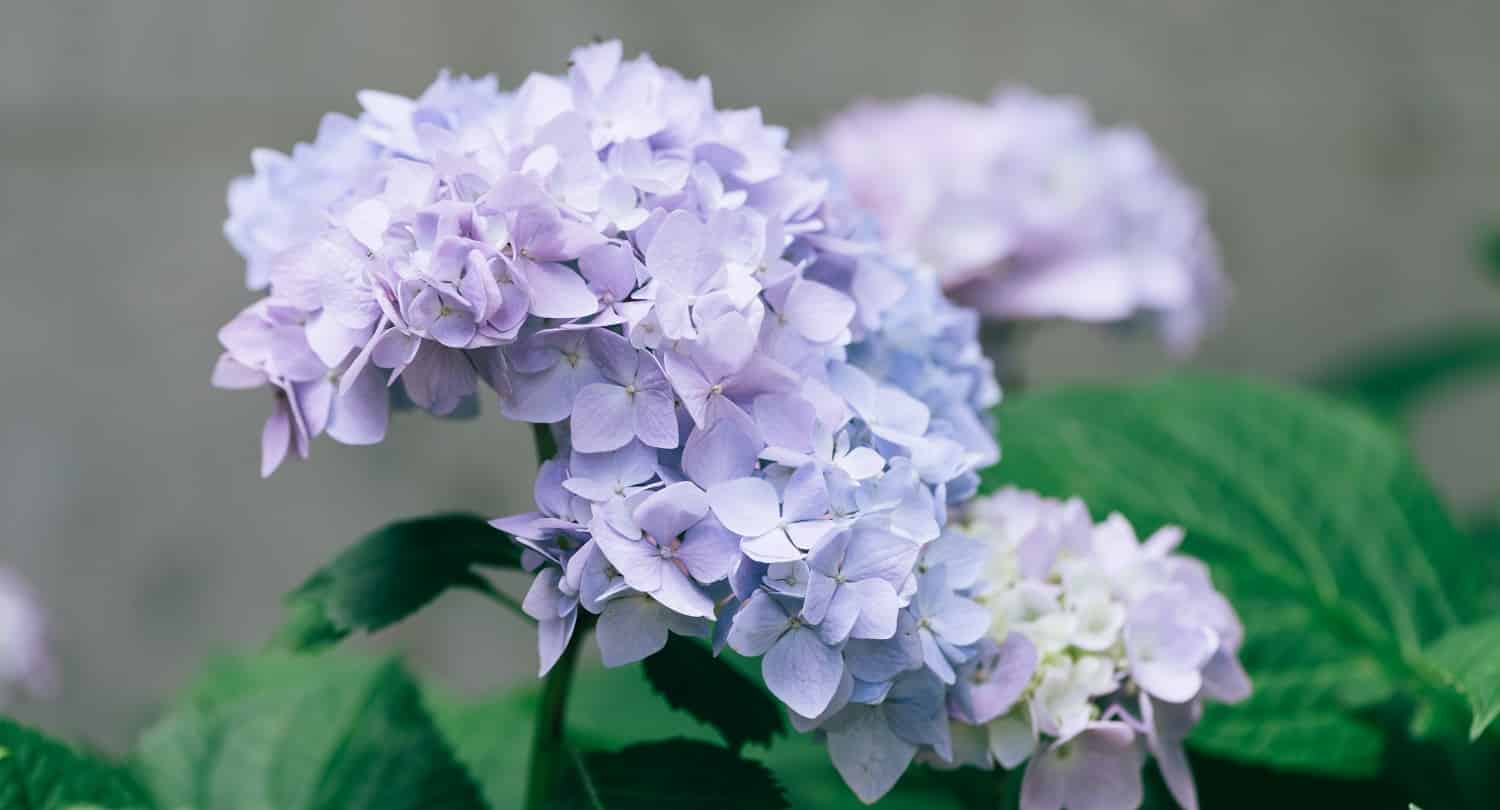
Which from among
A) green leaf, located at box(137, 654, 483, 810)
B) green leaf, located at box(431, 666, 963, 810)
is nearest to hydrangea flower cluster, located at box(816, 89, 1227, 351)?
green leaf, located at box(431, 666, 963, 810)

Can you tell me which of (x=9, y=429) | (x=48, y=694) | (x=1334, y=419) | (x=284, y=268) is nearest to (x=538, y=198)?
(x=284, y=268)

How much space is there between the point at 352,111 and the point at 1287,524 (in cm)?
121

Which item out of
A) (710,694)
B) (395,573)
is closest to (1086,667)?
(710,694)

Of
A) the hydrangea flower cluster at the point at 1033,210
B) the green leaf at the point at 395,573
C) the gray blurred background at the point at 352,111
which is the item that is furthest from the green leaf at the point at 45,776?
the gray blurred background at the point at 352,111

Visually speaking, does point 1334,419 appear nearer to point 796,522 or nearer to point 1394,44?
point 796,522

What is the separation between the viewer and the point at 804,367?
0.50m

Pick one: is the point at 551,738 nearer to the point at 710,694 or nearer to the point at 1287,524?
the point at 710,694

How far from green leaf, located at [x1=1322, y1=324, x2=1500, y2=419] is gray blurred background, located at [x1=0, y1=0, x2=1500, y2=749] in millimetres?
379

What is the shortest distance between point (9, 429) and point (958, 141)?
4.01 ft

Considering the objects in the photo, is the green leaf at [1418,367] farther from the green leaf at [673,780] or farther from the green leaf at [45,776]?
the green leaf at [45,776]

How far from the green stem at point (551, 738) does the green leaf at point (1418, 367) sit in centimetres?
109

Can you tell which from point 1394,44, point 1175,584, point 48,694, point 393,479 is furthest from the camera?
point 1394,44

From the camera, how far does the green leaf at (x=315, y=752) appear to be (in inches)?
26.3

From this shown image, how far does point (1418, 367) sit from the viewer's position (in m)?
1.53
